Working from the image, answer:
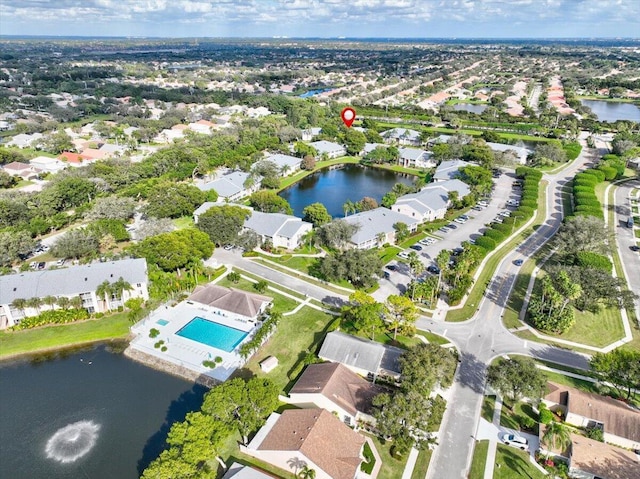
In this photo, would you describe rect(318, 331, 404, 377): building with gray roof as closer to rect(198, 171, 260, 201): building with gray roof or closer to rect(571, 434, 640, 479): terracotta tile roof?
rect(571, 434, 640, 479): terracotta tile roof

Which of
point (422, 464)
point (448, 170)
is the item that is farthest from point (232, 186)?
point (422, 464)

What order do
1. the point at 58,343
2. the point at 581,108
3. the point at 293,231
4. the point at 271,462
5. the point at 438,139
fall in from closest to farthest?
the point at 271,462 → the point at 58,343 → the point at 293,231 → the point at 438,139 → the point at 581,108

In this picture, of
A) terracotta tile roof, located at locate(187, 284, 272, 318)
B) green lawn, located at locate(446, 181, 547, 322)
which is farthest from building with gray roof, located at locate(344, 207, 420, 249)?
terracotta tile roof, located at locate(187, 284, 272, 318)

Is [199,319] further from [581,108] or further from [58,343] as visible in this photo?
[581,108]

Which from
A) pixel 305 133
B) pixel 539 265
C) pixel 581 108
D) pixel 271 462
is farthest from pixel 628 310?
pixel 581 108

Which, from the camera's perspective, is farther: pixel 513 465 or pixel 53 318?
pixel 53 318

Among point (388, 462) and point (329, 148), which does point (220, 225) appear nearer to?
point (388, 462)

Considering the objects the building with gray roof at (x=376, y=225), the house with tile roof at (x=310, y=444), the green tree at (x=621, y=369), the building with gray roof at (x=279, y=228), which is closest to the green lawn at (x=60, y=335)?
the house with tile roof at (x=310, y=444)
